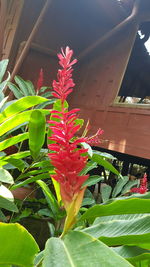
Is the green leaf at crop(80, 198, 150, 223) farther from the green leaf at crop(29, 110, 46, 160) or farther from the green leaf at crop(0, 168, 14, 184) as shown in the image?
the green leaf at crop(29, 110, 46, 160)

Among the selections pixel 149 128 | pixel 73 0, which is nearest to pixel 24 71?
pixel 73 0

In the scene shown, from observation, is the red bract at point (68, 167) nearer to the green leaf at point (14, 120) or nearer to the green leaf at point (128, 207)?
the green leaf at point (128, 207)

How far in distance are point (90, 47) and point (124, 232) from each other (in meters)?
3.36

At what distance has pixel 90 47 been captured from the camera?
364 cm

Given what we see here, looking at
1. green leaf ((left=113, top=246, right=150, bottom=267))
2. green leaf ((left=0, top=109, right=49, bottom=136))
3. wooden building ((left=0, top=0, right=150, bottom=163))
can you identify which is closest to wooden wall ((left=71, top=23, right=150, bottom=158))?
wooden building ((left=0, top=0, right=150, bottom=163))

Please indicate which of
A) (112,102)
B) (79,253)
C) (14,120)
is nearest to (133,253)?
(79,253)

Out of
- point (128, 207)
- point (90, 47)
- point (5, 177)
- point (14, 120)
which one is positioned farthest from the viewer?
point (90, 47)

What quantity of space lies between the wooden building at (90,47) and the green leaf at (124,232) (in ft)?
7.08

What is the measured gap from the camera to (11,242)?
1.42ft

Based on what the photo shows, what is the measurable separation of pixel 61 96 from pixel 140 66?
3111 millimetres

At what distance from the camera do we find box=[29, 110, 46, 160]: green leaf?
2.83 feet

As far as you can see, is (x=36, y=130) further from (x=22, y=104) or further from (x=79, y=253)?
(x=79, y=253)

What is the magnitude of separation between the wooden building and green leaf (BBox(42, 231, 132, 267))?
90.0 inches

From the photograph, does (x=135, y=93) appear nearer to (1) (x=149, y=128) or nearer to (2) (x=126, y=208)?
(1) (x=149, y=128)
